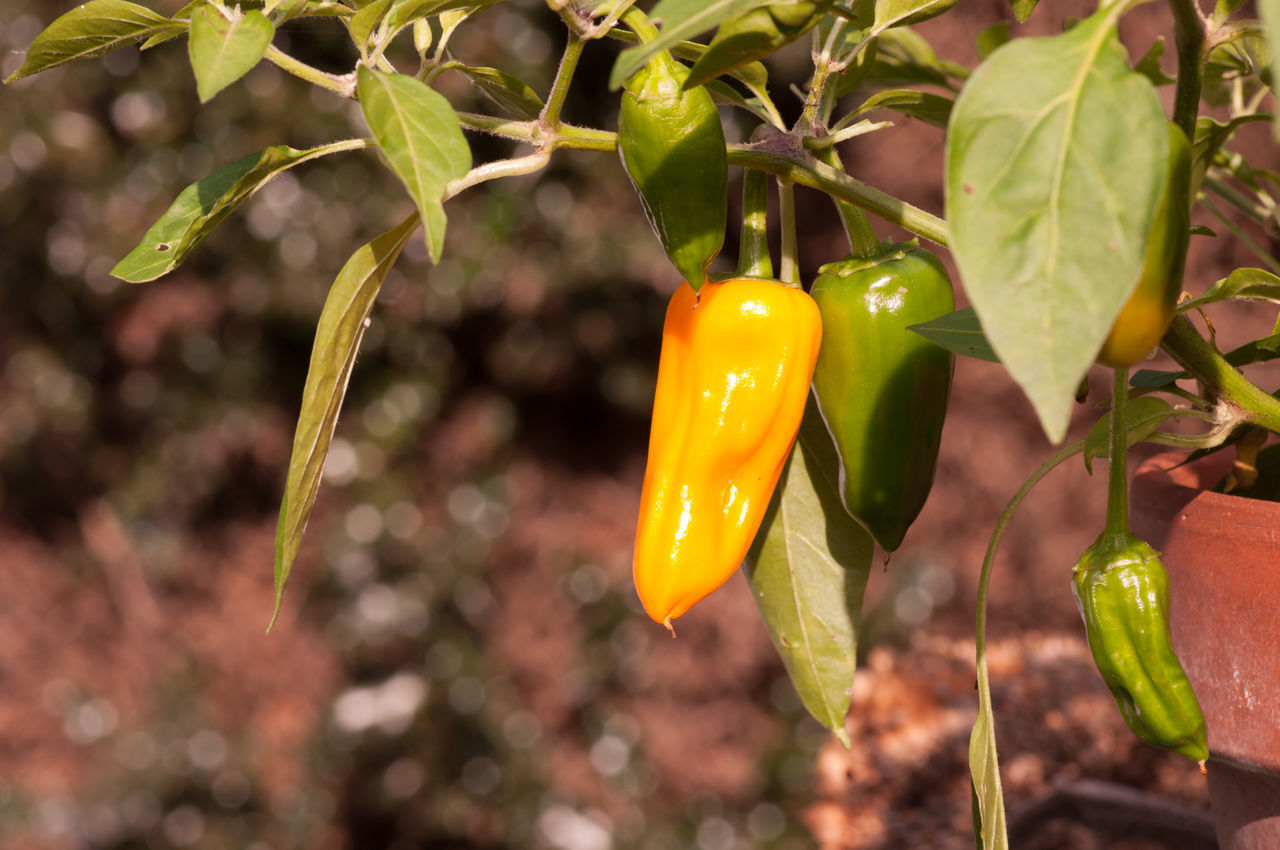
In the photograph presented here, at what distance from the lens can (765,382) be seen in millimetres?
551

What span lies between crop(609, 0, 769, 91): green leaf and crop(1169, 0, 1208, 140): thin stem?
192mm

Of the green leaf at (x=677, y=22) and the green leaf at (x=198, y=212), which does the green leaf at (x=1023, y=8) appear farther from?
the green leaf at (x=198, y=212)

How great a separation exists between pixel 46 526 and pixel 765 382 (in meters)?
1.69

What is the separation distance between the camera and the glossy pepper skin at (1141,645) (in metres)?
0.50

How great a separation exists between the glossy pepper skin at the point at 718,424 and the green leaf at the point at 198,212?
0.21m

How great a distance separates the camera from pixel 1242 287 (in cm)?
51

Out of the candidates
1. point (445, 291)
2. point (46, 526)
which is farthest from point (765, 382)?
point (46, 526)

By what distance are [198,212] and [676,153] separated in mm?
218

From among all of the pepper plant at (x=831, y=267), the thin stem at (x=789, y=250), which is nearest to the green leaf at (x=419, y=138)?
the pepper plant at (x=831, y=267)

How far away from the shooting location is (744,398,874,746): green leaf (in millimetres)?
600

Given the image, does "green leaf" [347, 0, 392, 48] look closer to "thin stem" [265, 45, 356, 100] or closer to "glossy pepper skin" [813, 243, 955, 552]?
"thin stem" [265, 45, 356, 100]

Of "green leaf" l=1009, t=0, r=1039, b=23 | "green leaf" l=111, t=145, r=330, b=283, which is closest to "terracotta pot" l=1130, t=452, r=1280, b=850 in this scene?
"green leaf" l=1009, t=0, r=1039, b=23

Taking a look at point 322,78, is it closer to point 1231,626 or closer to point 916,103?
point 916,103

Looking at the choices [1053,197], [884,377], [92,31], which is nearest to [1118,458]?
[884,377]
